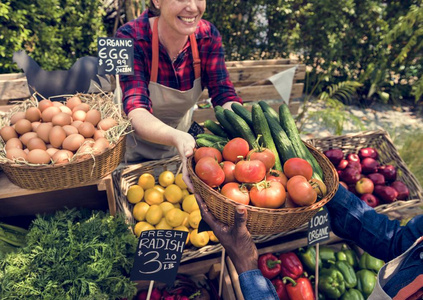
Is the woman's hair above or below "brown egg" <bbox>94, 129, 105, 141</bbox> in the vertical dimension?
above

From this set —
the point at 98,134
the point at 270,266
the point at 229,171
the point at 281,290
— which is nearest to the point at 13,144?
the point at 98,134

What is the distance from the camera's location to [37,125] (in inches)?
70.0

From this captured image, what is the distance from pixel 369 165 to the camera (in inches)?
Result: 108

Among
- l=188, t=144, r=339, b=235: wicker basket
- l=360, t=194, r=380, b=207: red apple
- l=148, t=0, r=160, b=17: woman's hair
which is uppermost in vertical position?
l=148, t=0, r=160, b=17: woman's hair

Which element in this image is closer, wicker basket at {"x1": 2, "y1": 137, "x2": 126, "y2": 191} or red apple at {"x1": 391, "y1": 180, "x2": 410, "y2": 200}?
wicker basket at {"x1": 2, "y1": 137, "x2": 126, "y2": 191}

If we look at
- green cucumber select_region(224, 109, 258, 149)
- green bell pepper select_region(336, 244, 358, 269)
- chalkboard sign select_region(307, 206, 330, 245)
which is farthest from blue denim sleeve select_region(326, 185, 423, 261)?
green cucumber select_region(224, 109, 258, 149)

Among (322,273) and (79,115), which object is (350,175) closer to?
(322,273)

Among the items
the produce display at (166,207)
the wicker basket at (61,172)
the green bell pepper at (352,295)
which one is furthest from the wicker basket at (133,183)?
the green bell pepper at (352,295)

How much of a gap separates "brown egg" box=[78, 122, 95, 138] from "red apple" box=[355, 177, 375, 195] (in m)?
2.14

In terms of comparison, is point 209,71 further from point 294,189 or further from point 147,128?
point 294,189

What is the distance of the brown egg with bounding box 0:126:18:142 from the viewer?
1.69 metres

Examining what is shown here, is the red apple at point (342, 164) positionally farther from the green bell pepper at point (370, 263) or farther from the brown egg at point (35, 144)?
the brown egg at point (35, 144)

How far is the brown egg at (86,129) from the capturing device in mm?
1737

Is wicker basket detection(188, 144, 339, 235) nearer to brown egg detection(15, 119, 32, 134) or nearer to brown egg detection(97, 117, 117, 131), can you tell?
brown egg detection(97, 117, 117, 131)
